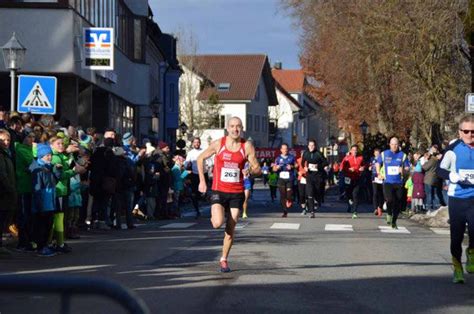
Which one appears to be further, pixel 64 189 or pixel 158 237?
pixel 158 237

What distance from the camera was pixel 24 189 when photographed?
46.8 feet

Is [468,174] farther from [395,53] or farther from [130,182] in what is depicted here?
[395,53]

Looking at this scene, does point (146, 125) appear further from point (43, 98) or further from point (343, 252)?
point (343, 252)

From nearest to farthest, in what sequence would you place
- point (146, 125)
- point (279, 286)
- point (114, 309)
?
point (114, 309)
point (279, 286)
point (146, 125)

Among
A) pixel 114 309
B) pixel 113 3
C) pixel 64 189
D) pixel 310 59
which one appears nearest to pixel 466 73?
pixel 113 3

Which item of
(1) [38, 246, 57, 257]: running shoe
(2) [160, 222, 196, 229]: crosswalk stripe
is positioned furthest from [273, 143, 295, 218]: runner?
(1) [38, 246, 57, 257]: running shoe

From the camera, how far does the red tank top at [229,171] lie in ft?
39.7

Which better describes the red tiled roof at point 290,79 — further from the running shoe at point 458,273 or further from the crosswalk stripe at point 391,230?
the running shoe at point 458,273

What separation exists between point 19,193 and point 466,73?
2599 cm

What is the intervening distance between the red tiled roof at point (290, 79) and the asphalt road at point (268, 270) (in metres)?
125

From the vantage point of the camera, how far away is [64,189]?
49.1 feet

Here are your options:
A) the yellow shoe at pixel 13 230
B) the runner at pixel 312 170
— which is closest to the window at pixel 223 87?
the runner at pixel 312 170

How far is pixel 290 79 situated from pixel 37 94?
12942cm

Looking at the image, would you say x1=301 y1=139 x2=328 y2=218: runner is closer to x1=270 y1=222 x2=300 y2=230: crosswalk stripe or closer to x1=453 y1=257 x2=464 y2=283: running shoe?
x1=270 y1=222 x2=300 y2=230: crosswalk stripe
